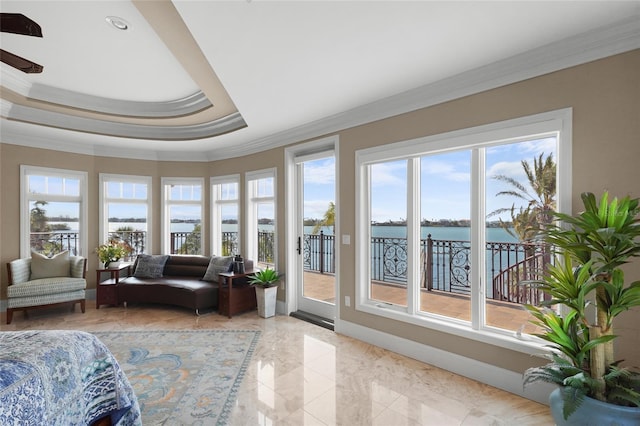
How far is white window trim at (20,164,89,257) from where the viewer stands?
463 centimetres

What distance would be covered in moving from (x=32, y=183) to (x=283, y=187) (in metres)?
4.05

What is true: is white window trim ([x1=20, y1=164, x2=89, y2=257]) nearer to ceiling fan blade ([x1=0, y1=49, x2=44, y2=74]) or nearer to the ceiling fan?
ceiling fan blade ([x1=0, y1=49, x2=44, y2=74])

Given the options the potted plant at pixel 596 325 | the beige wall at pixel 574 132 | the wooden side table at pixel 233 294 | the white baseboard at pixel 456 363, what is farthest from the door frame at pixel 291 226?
the potted plant at pixel 596 325

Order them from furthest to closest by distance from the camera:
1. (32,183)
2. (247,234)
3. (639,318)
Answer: (247,234), (32,183), (639,318)

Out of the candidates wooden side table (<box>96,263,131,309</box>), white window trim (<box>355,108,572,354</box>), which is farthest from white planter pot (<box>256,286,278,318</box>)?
wooden side table (<box>96,263,131,309</box>)

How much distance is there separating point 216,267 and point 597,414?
4.53 meters

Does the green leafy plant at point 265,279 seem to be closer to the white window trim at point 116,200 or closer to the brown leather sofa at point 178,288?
the brown leather sofa at point 178,288

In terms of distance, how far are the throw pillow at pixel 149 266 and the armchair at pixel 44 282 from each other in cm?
76

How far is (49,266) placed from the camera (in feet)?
14.7

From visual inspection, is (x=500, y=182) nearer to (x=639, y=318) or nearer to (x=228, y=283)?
(x=639, y=318)

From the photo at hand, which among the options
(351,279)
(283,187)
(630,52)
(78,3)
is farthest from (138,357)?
(630,52)

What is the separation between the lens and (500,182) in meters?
2.67

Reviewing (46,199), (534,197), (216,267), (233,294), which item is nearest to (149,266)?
(216,267)

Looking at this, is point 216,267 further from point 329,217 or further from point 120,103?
point 120,103
